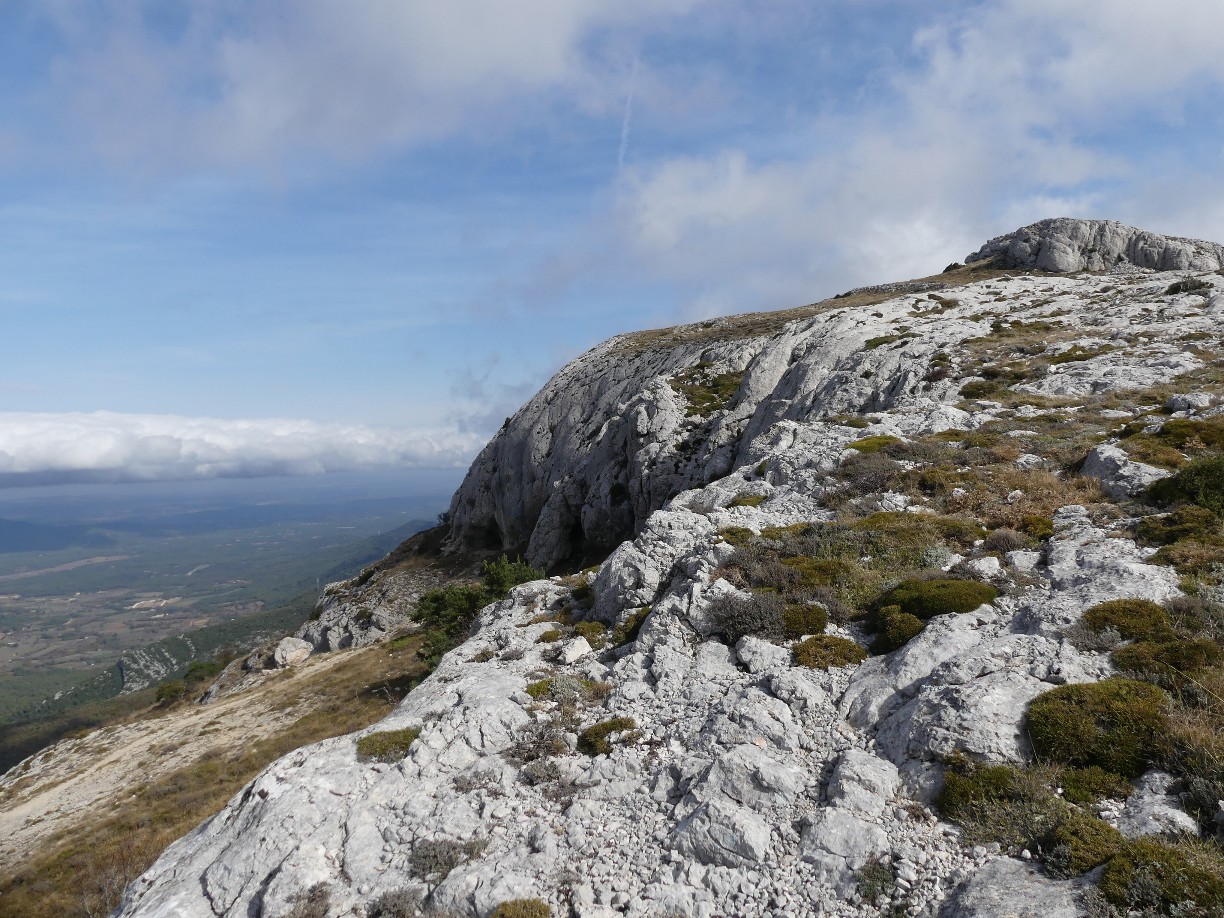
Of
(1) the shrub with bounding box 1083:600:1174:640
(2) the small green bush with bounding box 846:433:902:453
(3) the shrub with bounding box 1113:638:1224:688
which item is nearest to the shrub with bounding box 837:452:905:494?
(2) the small green bush with bounding box 846:433:902:453

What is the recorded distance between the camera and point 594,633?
16.9 meters

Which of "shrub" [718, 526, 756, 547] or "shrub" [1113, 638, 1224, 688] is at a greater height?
"shrub" [718, 526, 756, 547]

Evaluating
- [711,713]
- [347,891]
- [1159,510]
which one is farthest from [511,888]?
[1159,510]

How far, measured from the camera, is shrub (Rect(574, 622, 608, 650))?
16344 mm

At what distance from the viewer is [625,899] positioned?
28.1 ft

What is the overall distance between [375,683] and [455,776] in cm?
3161

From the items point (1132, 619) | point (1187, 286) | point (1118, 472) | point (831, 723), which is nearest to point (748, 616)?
point (831, 723)

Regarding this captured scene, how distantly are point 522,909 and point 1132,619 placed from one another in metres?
11.7

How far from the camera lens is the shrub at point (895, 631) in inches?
493

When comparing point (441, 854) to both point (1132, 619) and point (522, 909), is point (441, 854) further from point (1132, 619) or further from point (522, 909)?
point (1132, 619)

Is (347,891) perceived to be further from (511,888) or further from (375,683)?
(375,683)

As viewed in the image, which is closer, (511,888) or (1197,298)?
(511,888)

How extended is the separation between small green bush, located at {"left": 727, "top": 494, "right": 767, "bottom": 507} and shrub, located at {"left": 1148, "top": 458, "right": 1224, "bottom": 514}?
1096 cm

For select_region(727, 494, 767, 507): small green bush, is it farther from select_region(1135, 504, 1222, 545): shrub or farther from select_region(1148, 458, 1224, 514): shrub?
select_region(1148, 458, 1224, 514): shrub
